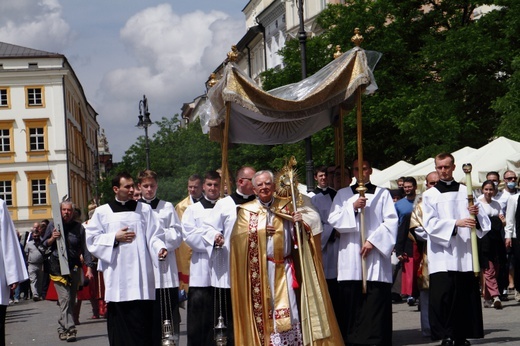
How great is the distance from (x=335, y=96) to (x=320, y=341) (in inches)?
118

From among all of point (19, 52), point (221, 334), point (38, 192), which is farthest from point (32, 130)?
point (221, 334)

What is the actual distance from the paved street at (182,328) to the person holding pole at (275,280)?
7.77 feet

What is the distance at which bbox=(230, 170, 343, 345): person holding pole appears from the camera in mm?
10984

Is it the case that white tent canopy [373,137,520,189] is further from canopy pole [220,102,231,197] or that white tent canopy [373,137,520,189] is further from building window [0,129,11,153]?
building window [0,129,11,153]

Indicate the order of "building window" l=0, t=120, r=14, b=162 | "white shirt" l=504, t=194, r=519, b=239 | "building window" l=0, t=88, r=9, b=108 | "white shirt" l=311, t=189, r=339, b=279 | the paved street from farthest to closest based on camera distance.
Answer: "building window" l=0, t=120, r=14, b=162, "building window" l=0, t=88, r=9, b=108, "white shirt" l=504, t=194, r=519, b=239, the paved street, "white shirt" l=311, t=189, r=339, b=279

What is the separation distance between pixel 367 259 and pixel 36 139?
248 ft

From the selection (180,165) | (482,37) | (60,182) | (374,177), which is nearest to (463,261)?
(374,177)

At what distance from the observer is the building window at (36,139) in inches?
3364

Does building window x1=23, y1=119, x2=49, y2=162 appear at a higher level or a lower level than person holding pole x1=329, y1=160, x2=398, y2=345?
higher

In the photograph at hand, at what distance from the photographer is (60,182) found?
8606 centimetres

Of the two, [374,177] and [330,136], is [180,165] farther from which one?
[374,177]

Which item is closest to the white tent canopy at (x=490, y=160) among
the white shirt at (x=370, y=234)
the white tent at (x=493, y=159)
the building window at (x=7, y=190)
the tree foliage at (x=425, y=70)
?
the white tent at (x=493, y=159)

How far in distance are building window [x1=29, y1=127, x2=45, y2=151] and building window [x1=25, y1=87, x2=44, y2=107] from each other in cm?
193

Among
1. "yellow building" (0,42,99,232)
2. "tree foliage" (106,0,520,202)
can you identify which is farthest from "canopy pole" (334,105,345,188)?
"yellow building" (0,42,99,232)
